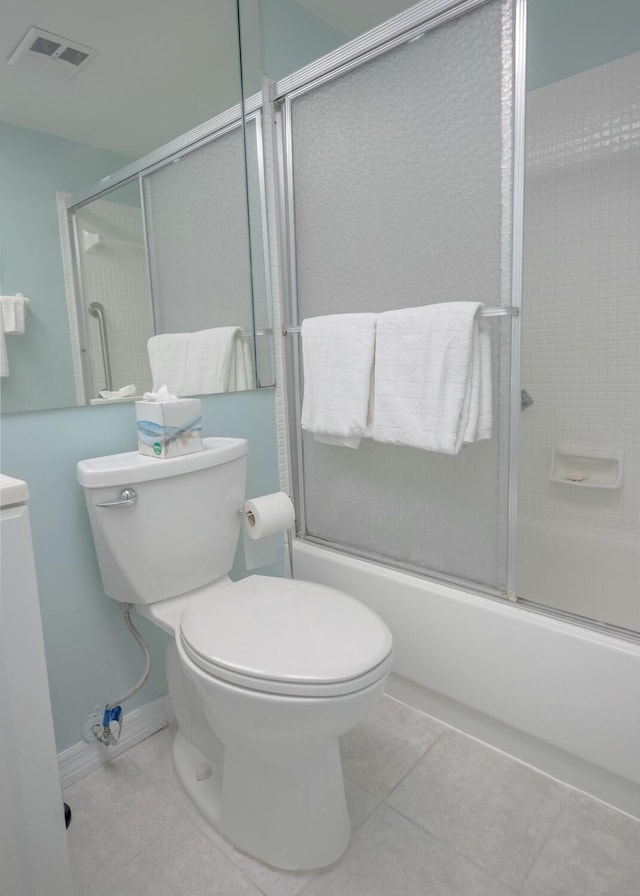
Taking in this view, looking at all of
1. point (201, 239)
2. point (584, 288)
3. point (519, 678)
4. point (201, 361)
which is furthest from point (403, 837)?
point (584, 288)

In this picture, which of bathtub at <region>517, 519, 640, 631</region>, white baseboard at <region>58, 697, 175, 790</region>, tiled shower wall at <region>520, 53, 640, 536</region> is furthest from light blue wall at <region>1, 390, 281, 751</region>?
tiled shower wall at <region>520, 53, 640, 536</region>

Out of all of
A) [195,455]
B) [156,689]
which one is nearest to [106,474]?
[195,455]

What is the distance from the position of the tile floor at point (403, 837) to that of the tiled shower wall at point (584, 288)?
108 centimetres

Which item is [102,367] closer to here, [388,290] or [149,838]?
[388,290]

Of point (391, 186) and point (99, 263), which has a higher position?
point (391, 186)

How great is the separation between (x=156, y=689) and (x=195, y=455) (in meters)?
0.72

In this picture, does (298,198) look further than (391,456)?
Yes

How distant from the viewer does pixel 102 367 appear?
1.28 metres

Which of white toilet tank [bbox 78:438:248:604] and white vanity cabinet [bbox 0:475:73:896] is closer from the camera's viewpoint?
white vanity cabinet [bbox 0:475:73:896]

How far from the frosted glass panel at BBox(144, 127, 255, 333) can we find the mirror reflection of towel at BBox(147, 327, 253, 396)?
1.2 inches

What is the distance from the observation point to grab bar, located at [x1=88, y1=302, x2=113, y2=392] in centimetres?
126

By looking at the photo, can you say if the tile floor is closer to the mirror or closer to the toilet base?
the toilet base

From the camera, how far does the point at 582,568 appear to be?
6.29ft

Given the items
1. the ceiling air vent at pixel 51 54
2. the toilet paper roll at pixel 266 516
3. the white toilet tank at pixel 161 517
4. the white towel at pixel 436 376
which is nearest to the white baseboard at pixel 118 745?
the white toilet tank at pixel 161 517
